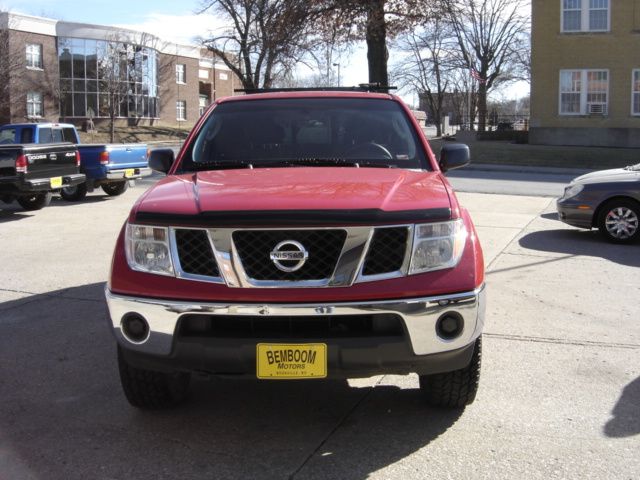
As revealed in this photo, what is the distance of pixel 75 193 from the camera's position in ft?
51.9

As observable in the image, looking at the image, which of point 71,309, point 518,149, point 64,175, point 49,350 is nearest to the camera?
point 49,350

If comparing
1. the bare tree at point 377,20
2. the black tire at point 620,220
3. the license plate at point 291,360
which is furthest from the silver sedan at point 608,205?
the bare tree at point 377,20

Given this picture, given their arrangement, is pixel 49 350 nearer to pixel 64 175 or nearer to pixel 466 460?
pixel 466 460

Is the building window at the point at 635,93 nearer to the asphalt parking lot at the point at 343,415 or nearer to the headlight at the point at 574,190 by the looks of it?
the headlight at the point at 574,190

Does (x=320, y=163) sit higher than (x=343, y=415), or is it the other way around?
(x=320, y=163)

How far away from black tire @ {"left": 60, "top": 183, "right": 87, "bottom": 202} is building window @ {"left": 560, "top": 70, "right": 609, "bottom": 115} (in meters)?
25.4

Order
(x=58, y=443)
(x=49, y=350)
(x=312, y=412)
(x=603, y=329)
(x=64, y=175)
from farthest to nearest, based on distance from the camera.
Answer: (x=64, y=175) < (x=603, y=329) < (x=49, y=350) < (x=312, y=412) < (x=58, y=443)

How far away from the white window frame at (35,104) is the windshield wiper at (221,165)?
51029mm

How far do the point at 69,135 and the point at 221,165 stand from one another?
12.7 metres

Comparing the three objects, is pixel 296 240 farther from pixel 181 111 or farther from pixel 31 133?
pixel 181 111

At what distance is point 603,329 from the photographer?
5797mm

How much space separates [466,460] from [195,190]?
2.02 meters

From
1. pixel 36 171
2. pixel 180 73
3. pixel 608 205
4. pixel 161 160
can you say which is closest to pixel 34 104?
pixel 180 73

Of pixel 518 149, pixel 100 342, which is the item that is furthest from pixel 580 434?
pixel 518 149
